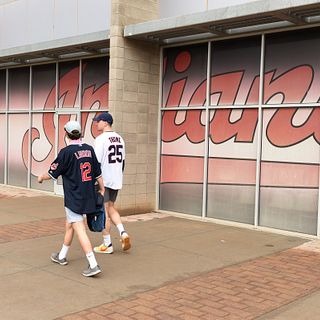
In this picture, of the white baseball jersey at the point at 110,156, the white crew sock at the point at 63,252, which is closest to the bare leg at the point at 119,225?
the white baseball jersey at the point at 110,156

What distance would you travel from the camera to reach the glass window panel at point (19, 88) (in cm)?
1366

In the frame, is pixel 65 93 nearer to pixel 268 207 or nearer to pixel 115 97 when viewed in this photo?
pixel 115 97

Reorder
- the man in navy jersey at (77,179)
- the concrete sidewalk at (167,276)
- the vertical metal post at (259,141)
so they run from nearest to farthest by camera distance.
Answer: the concrete sidewalk at (167,276) < the man in navy jersey at (77,179) < the vertical metal post at (259,141)

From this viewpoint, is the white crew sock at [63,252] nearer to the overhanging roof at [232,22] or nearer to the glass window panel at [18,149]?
the overhanging roof at [232,22]

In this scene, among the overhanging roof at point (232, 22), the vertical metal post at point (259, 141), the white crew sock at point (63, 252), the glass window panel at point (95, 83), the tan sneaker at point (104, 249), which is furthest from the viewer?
the glass window panel at point (95, 83)

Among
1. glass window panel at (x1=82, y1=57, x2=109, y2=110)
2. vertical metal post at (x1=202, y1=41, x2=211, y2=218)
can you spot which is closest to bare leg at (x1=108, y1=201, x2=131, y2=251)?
vertical metal post at (x1=202, y1=41, x2=211, y2=218)

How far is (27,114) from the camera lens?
13.7m

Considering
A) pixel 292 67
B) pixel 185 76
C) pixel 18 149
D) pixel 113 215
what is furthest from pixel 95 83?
pixel 113 215

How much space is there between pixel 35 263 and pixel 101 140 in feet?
5.79

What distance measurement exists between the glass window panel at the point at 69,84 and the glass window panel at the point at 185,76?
9.41 ft

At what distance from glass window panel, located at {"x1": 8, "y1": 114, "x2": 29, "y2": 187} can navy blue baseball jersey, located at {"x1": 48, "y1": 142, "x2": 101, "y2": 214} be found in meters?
8.16

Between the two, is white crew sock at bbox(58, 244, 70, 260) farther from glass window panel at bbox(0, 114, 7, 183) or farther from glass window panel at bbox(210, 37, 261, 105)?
glass window panel at bbox(0, 114, 7, 183)

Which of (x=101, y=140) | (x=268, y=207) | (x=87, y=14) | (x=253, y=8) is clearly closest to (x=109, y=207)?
(x=101, y=140)

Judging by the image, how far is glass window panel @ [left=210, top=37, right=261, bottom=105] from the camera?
28.8ft
